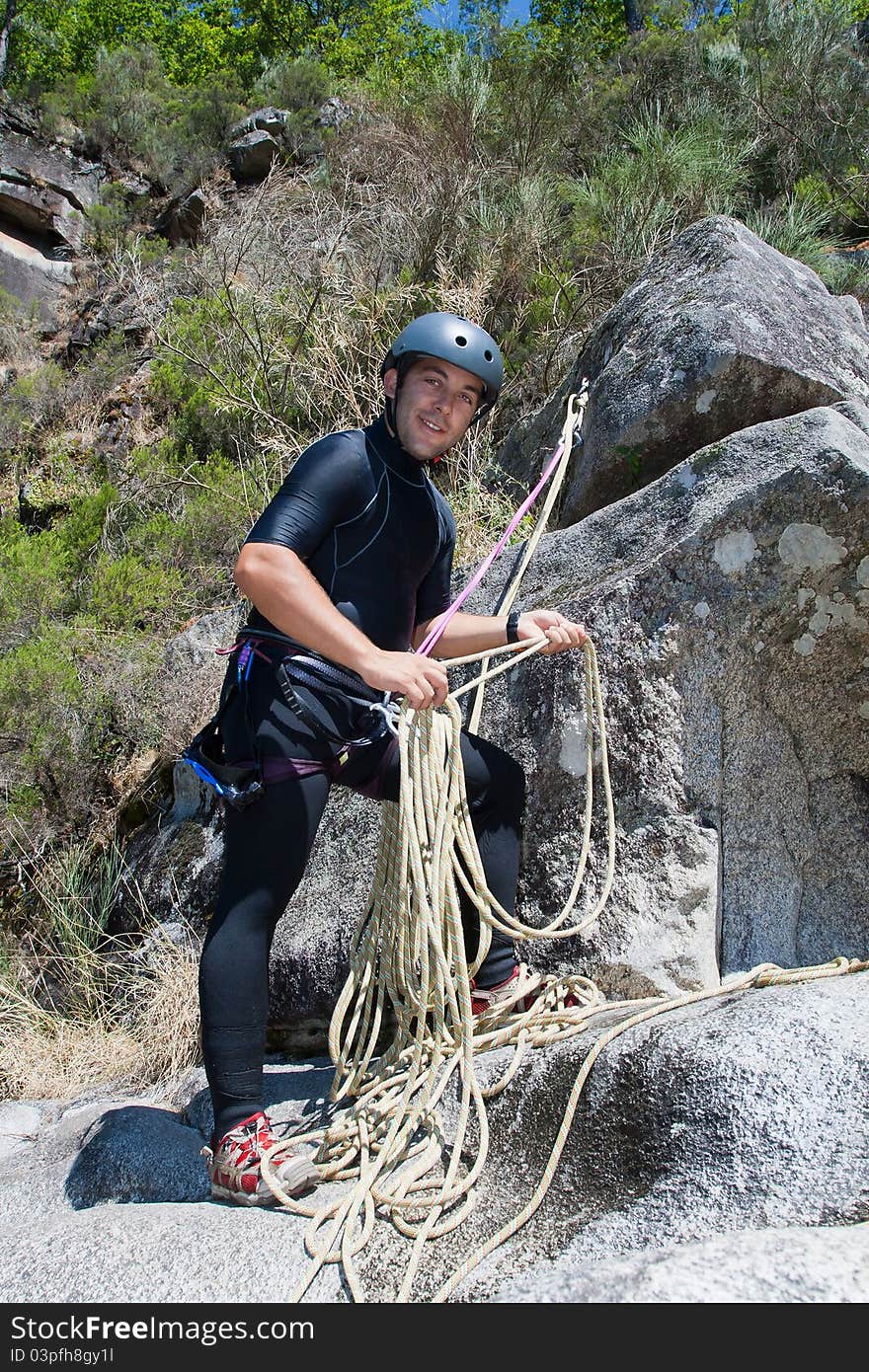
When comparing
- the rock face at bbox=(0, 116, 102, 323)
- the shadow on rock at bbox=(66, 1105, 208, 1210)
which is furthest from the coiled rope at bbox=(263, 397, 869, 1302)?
the rock face at bbox=(0, 116, 102, 323)

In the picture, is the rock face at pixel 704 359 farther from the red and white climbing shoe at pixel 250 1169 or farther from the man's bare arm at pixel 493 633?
the red and white climbing shoe at pixel 250 1169

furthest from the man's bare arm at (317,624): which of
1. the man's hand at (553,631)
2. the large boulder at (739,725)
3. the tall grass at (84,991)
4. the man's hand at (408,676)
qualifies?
the tall grass at (84,991)

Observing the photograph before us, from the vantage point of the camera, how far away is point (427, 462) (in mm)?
2564

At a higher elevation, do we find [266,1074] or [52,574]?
[52,574]

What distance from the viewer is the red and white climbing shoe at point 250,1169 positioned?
6.70 feet

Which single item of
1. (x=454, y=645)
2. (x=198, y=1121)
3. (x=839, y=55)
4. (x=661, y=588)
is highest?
(x=839, y=55)

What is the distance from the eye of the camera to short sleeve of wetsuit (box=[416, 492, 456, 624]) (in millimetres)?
2613

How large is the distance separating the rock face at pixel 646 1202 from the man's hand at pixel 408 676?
813 millimetres

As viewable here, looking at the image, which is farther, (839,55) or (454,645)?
(839,55)

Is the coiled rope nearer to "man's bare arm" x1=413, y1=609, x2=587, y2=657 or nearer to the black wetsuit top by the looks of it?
"man's bare arm" x1=413, y1=609, x2=587, y2=657
